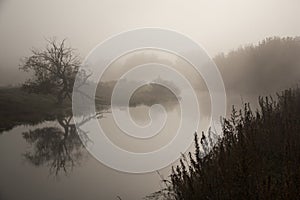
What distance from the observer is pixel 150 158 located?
4688mm

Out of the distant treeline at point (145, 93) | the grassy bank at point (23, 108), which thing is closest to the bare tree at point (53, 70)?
the grassy bank at point (23, 108)

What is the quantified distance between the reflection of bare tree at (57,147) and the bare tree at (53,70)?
0.87 meters

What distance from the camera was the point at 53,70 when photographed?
23.4 feet

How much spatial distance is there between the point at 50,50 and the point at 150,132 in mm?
2561

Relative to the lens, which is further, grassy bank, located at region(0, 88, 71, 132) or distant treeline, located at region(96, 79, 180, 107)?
grassy bank, located at region(0, 88, 71, 132)

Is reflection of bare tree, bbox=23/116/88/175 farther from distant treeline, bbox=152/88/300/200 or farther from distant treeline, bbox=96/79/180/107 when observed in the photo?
distant treeline, bbox=152/88/300/200

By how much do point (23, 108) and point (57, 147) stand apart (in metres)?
1.45

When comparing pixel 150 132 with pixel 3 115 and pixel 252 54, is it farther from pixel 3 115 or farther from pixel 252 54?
pixel 3 115

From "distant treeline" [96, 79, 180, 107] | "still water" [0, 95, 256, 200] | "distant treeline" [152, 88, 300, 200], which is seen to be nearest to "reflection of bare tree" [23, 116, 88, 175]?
"still water" [0, 95, 256, 200]

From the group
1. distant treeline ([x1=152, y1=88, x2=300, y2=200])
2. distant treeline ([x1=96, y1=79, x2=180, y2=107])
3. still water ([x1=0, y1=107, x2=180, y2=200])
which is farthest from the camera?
distant treeline ([x1=96, y1=79, x2=180, y2=107])

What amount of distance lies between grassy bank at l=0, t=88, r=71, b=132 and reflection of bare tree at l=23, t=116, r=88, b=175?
33 cm

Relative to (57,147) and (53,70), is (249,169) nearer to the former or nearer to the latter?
(57,147)

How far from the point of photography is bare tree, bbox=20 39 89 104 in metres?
6.31

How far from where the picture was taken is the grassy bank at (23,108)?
20.3 feet
